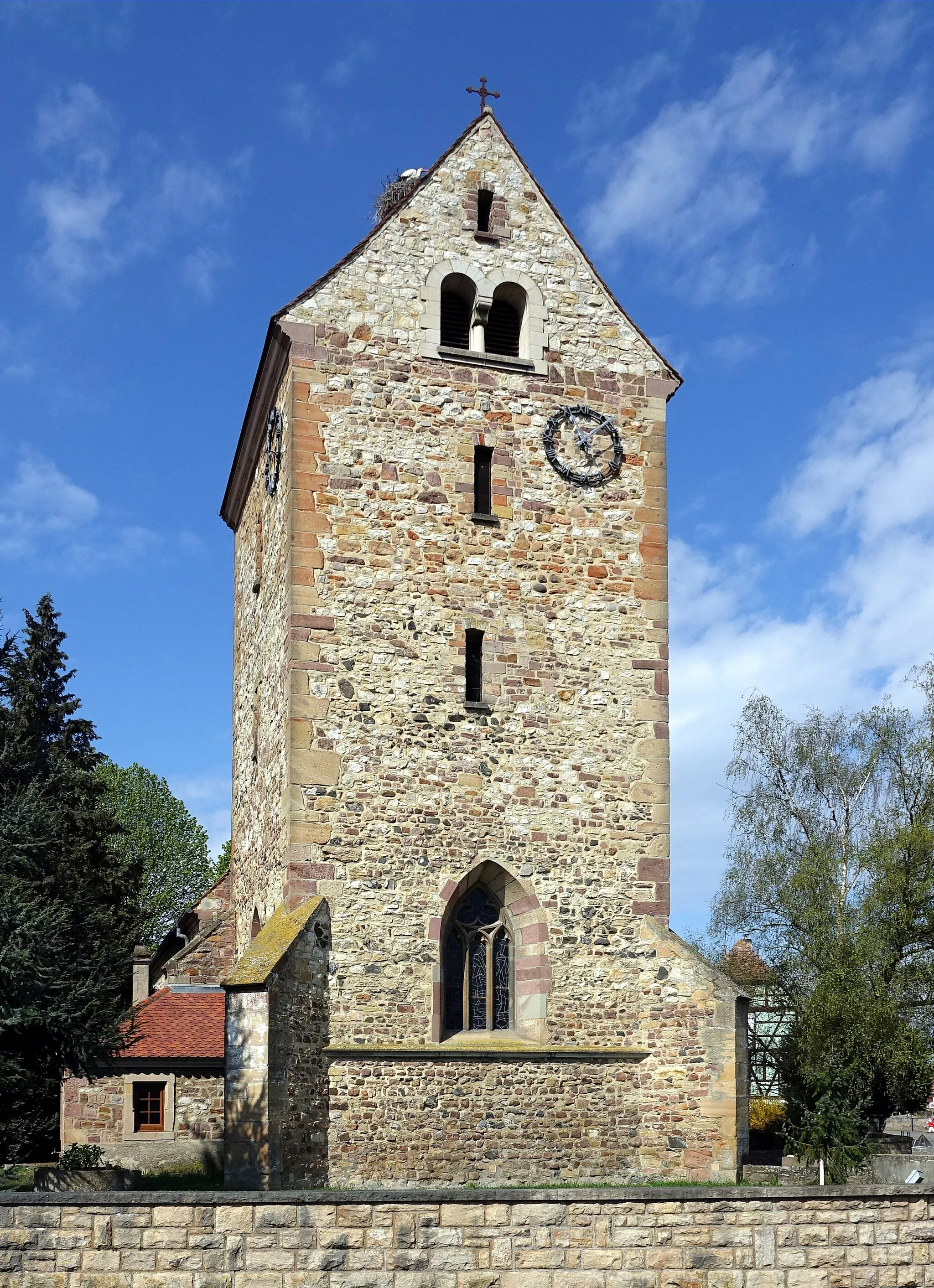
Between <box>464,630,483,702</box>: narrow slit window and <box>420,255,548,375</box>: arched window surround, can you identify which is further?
<box>420,255,548,375</box>: arched window surround

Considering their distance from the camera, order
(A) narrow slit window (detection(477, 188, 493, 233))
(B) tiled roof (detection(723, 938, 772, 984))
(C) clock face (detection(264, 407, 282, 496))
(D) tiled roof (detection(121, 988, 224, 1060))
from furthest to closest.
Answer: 1. (B) tiled roof (detection(723, 938, 772, 984))
2. (D) tiled roof (detection(121, 988, 224, 1060))
3. (A) narrow slit window (detection(477, 188, 493, 233))
4. (C) clock face (detection(264, 407, 282, 496))

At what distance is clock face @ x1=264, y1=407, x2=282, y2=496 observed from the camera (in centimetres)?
2033

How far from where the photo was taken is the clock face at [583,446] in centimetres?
2017

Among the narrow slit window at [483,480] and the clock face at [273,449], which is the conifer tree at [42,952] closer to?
the clock face at [273,449]

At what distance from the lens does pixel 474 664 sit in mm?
19266

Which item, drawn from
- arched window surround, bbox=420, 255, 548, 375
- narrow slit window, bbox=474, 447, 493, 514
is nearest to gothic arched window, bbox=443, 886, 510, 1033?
narrow slit window, bbox=474, 447, 493, 514

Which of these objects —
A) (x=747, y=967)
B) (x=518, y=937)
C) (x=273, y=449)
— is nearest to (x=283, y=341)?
(x=273, y=449)

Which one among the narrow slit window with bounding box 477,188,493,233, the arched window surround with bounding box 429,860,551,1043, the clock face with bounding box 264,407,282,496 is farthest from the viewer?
the narrow slit window with bounding box 477,188,493,233

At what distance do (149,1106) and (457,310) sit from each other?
12.7 metres

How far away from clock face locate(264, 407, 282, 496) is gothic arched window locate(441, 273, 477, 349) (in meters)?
2.64

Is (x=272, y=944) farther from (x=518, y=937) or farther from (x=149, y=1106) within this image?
(x=149, y=1106)

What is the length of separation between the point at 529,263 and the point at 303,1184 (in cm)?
1271

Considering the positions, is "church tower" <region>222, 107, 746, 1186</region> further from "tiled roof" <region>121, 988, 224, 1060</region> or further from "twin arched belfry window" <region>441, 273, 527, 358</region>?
"tiled roof" <region>121, 988, 224, 1060</region>

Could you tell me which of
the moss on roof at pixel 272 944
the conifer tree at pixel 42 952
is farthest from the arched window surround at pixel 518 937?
the conifer tree at pixel 42 952
